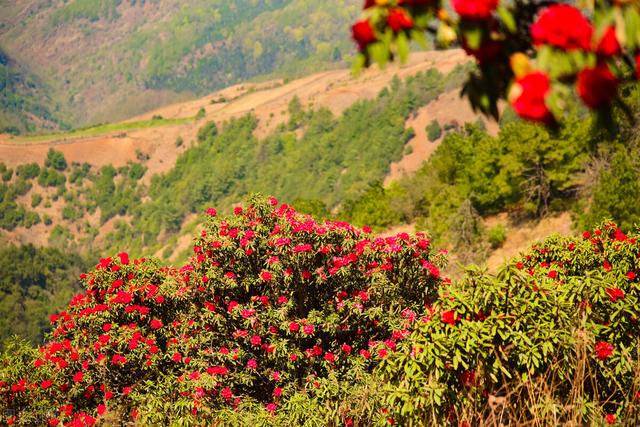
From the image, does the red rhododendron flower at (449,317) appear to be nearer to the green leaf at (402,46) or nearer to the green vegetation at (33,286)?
the green leaf at (402,46)

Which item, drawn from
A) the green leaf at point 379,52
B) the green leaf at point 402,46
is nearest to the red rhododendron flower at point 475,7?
the green leaf at point 402,46

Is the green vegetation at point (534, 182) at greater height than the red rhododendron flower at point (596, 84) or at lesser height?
lesser

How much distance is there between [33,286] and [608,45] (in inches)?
6335

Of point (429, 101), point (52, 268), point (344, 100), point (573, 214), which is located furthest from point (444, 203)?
point (344, 100)

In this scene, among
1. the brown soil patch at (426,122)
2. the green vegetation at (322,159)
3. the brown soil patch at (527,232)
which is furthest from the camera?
the green vegetation at (322,159)

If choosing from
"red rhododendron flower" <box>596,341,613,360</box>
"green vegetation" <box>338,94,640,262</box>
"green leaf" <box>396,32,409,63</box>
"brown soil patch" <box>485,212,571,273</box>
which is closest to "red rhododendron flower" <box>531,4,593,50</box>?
"green leaf" <box>396,32,409,63</box>

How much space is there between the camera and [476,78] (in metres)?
3.27

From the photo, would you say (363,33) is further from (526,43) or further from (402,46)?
(526,43)

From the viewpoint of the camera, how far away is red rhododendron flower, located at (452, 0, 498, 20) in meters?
2.80

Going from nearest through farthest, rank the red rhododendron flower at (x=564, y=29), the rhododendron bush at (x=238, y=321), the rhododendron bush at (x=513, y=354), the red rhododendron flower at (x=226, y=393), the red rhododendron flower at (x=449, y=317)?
the red rhododendron flower at (x=564, y=29), the rhododendron bush at (x=513, y=354), the red rhododendron flower at (x=449, y=317), the red rhododendron flower at (x=226, y=393), the rhododendron bush at (x=238, y=321)

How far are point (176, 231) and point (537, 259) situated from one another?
188m

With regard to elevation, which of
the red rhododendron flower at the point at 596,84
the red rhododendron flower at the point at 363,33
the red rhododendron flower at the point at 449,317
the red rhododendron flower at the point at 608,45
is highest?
the red rhododendron flower at the point at 363,33

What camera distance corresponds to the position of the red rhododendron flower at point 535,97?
2746 mm

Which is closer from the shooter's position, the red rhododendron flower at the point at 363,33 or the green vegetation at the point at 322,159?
the red rhododendron flower at the point at 363,33
